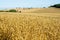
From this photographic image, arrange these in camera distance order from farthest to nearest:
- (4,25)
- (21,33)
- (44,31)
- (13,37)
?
(44,31) → (4,25) → (21,33) → (13,37)

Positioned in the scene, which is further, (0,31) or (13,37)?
(0,31)

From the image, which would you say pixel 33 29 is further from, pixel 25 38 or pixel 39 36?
pixel 25 38

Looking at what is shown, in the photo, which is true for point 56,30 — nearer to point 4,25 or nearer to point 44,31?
point 44,31

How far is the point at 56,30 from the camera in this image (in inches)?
245

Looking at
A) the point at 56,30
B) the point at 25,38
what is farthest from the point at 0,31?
Result: the point at 56,30

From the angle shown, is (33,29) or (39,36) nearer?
(39,36)

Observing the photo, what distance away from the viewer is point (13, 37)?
4.71m

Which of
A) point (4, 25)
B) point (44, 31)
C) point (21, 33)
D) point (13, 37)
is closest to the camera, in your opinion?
point (13, 37)

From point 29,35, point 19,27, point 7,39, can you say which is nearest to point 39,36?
point 29,35

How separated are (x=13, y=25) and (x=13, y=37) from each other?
0.86 meters

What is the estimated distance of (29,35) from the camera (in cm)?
512

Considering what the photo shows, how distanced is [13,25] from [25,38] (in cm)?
85

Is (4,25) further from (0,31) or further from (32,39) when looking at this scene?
(32,39)

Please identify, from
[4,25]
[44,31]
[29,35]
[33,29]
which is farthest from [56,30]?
[4,25]
